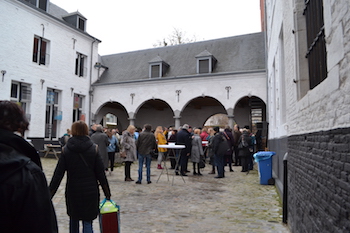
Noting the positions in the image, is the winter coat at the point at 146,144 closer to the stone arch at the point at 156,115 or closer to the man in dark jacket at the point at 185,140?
the man in dark jacket at the point at 185,140

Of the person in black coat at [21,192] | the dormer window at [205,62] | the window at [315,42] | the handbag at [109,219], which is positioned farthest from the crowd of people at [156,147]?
the dormer window at [205,62]

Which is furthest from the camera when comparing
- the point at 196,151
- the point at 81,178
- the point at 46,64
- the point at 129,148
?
the point at 46,64

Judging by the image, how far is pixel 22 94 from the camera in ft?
53.2

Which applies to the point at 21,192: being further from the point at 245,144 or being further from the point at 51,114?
the point at 51,114

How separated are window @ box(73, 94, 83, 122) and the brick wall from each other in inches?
707

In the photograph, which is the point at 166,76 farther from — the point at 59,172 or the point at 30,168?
the point at 30,168

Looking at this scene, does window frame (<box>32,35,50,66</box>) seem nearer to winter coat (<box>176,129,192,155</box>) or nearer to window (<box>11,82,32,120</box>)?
window (<box>11,82,32,120</box>)

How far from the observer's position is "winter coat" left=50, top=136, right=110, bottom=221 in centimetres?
321

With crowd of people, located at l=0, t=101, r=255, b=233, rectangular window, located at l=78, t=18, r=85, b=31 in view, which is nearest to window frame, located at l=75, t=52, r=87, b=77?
rectangular window, located at l=78, t=18, r=85, b=31

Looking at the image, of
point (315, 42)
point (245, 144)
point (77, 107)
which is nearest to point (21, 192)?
point (315, 42)

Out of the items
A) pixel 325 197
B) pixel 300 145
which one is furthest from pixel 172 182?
pixel 325 197

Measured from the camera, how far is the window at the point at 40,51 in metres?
17.0

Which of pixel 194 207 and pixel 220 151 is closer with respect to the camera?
pixel 194 207

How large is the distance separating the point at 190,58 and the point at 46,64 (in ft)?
30.1
